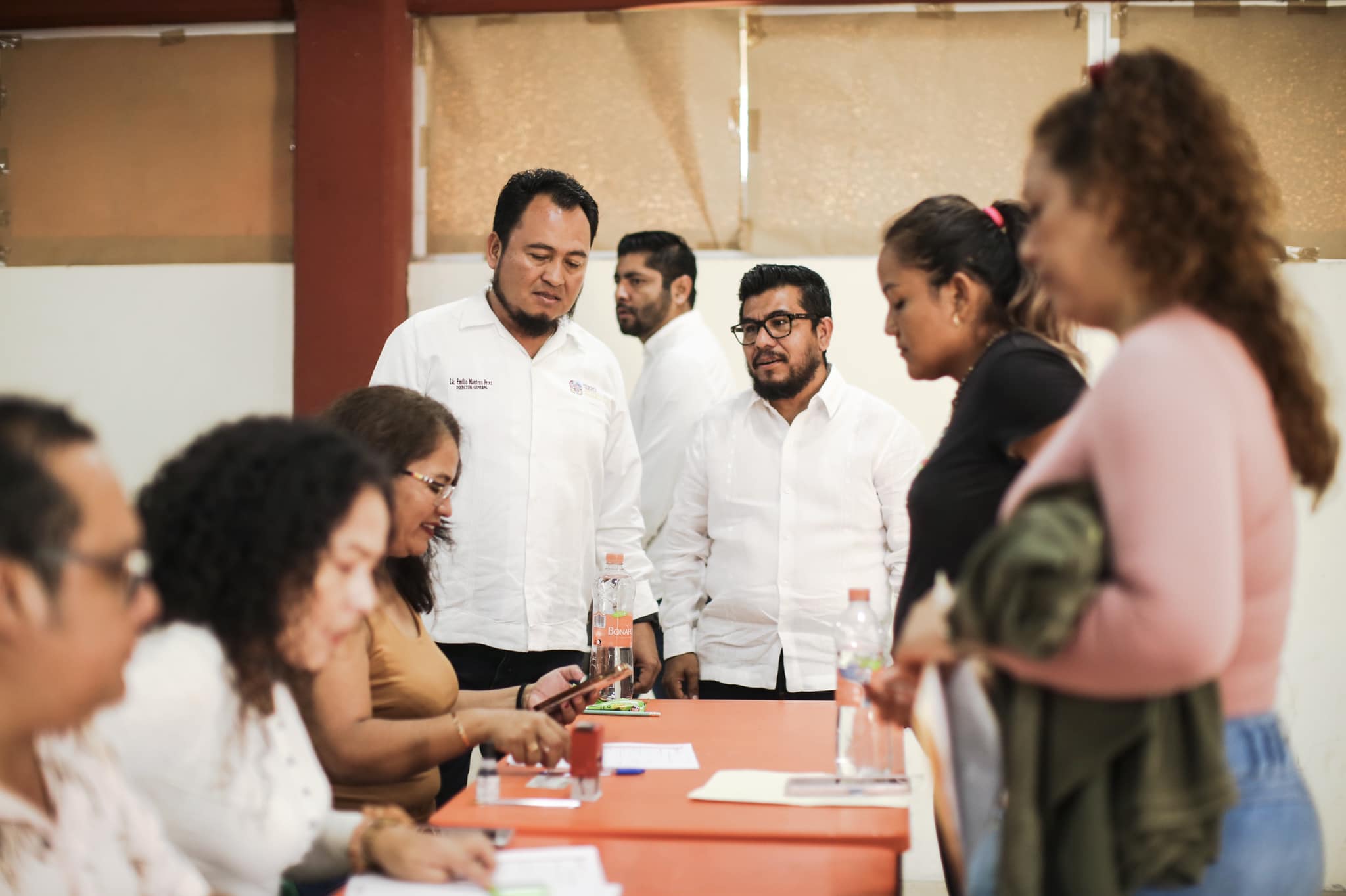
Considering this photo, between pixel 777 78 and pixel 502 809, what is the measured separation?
10.5 ft

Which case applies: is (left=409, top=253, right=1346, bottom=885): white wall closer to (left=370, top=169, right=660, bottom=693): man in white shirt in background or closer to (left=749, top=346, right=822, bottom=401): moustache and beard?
(left=749, top=346, right=822, bottom=401): moustache and beard

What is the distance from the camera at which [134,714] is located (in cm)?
130

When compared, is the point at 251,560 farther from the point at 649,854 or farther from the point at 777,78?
the point at 777,78

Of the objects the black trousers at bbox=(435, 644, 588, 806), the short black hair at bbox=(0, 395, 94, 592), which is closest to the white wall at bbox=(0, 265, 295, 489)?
the black trousers at bbox=(435, 644, 588, 806)

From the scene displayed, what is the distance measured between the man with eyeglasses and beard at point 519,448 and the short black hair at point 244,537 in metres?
1.61

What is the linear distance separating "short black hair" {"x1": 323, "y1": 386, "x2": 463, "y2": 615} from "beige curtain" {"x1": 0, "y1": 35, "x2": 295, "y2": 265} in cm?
252

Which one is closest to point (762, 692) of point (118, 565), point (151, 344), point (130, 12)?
point (118, 565)

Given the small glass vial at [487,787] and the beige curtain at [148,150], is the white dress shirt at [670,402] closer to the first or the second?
the beige curtain at [148,150]

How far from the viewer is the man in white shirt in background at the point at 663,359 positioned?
392 cm

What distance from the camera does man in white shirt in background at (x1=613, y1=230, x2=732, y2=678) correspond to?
12.9 feet

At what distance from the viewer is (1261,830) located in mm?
1094

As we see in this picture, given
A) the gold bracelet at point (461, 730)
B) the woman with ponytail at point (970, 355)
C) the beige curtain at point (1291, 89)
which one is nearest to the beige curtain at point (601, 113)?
the beige curtain at point (1291, 89)

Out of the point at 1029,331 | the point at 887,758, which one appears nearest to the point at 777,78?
the point at 1029,331

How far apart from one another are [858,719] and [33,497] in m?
1.36
